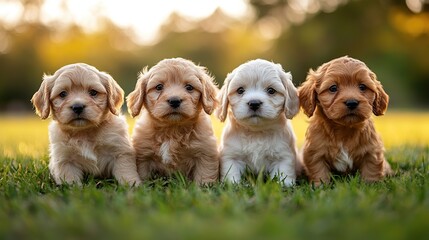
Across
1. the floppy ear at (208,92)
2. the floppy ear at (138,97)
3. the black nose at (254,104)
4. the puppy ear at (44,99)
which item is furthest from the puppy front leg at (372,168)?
the puppy ear at (44,99)

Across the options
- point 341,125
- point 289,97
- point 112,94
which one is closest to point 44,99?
point 112,94

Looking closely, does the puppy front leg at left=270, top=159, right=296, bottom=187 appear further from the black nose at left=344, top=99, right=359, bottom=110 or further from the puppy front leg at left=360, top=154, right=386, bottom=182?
the black nose at left=344, top=99, right=359, bottom=110

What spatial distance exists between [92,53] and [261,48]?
1328cm

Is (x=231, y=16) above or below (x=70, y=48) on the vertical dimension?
above

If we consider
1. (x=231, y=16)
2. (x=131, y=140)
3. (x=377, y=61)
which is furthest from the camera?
(x=231, y=16)

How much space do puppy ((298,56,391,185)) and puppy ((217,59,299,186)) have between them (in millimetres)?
229

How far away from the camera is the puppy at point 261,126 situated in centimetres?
588

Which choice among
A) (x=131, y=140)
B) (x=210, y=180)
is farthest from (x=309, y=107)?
(x=131, y=140)

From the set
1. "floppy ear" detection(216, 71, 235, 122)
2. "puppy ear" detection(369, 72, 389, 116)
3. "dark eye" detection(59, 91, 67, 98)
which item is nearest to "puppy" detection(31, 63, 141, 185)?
"dark eye" detection(59, 91, 67, 98)

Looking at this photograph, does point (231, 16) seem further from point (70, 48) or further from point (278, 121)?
point (278, 121)

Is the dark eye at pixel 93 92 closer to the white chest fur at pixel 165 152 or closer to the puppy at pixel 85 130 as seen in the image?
the puppy at pixel 85 130

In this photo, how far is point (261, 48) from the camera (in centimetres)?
3988

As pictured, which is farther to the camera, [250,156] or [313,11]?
[313,11]

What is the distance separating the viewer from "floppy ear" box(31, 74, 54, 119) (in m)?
5.84
